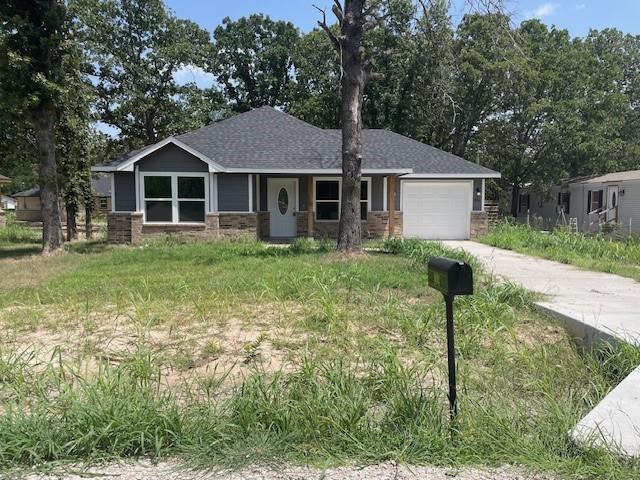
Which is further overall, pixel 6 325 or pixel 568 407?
pixel 6 325

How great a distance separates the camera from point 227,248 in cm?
1322

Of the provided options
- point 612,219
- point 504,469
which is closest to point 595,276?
point 504,469

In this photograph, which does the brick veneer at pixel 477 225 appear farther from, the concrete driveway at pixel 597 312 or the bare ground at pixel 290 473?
the bare ground at pixel 290 473

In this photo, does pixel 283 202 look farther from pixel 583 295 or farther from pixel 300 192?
pixel 583 295

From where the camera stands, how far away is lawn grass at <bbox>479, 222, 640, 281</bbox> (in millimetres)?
10484

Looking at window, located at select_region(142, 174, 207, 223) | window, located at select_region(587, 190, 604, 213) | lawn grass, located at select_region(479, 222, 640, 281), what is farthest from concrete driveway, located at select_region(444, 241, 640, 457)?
window, located at select_region(587, 190, 604, 213)

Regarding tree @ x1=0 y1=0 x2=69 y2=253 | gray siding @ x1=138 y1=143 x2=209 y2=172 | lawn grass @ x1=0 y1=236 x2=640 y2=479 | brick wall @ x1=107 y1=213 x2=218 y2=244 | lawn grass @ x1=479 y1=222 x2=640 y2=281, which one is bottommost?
lawn grass @ x1=0 y1=236 x2=640 y2=479

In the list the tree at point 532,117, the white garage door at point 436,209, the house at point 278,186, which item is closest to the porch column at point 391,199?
the house at point 278,186

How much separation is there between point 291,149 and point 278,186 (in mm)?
1442

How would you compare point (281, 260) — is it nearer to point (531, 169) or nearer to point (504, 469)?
point (504, 469)

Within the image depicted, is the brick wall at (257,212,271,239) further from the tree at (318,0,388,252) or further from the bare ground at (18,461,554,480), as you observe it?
the bare ground at (18,461,554,480)

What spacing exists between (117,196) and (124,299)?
32.4 ft

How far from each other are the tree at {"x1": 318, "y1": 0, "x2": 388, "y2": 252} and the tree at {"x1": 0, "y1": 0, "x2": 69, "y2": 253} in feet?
22.1

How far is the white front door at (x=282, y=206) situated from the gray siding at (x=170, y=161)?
3083 millimetres
